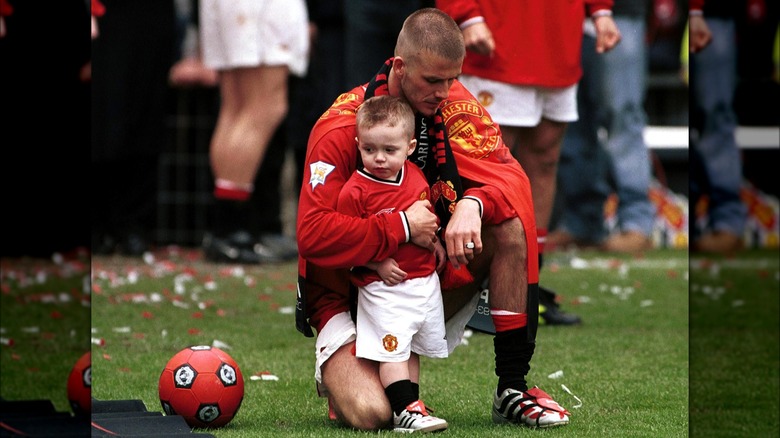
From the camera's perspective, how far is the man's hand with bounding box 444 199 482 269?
4016 millimetres

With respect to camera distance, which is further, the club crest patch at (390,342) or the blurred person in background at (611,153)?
the blurred person in background at (611,153)

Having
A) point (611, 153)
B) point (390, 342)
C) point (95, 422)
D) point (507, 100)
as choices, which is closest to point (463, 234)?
point (390, 342)

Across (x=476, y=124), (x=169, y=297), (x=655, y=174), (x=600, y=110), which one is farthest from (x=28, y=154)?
(x=655, y=174)

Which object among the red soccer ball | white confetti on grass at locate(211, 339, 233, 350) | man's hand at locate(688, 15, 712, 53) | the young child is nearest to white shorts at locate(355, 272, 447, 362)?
the young child

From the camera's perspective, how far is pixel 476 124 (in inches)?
170

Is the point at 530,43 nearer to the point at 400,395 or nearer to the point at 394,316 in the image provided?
the point at 394,316

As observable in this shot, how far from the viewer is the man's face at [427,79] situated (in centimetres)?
409

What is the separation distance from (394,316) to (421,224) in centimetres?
27

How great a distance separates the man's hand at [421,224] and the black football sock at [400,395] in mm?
397

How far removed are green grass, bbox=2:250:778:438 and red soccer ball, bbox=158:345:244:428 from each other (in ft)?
0.21

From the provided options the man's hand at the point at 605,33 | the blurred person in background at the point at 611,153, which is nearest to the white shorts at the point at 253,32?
the blurred person in background at the point at 611,153

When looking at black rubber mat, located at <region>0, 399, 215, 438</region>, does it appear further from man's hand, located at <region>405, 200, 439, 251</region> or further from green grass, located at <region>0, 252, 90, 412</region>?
man's hand, located at <region>405, 200, 439, 251</region>

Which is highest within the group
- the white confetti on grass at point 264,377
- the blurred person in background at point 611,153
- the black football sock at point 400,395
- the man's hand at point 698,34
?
the man's hand at point 698,34

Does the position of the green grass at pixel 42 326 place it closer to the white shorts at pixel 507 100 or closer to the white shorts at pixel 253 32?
the white shorts at pixel 507 100
